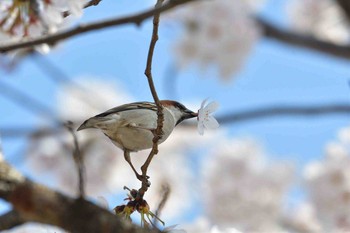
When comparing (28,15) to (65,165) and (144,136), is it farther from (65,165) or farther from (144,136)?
(65,165)

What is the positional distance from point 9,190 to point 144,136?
87 centimetres

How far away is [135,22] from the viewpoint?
1.62 meters

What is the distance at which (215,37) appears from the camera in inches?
254

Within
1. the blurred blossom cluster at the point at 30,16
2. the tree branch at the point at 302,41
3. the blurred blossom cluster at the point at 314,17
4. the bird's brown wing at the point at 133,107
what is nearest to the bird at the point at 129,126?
the bird's brown wing at the point at 133,107

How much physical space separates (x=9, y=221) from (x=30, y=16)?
0.67m

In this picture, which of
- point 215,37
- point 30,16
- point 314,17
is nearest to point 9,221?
point 30,16

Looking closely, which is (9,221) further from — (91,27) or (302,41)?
(302,41)

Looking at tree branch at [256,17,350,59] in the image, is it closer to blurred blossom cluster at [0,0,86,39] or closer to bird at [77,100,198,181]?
bird at [77,100,198,181]

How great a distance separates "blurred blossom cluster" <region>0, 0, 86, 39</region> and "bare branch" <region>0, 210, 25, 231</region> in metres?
0.58

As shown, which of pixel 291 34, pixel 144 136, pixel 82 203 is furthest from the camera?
pixel 291 34

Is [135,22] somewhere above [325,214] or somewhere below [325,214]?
below

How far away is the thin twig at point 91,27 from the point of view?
151 centimetres

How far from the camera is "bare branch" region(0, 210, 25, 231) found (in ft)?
4.55

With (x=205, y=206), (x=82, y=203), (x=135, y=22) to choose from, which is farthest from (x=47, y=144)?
(x=82, y=203)
